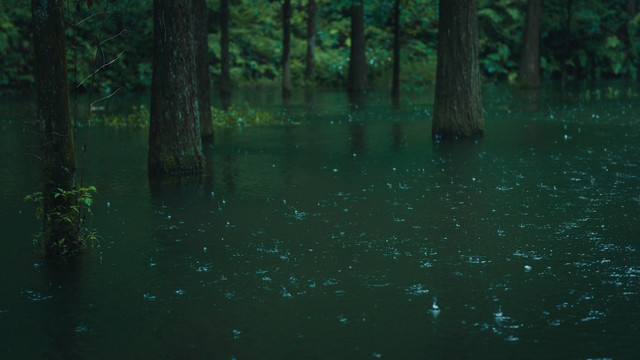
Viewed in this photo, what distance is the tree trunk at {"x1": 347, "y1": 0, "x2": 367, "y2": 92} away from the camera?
107 feet

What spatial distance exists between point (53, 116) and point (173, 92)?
467cm

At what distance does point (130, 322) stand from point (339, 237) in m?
3.17

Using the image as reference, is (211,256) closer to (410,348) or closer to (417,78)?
(410,348)

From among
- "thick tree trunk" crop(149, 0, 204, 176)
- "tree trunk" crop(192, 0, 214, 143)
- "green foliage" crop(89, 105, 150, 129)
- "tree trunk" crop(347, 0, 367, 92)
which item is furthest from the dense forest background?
"thick tree trunk" crop(149, 0, 204, 176)

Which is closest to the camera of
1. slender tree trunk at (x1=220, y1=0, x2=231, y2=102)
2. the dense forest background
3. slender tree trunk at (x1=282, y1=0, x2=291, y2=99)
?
slender tree trunk at (x1=220, y1=0, x2=231, y2=102)

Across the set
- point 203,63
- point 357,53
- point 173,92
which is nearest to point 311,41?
point 357,53

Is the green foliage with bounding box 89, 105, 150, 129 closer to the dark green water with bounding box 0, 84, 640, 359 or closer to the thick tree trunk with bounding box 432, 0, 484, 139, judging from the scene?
the dark green water with bounding box 0, 84, 640, 359

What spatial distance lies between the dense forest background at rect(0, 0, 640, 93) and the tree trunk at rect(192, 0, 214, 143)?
62.9 feet

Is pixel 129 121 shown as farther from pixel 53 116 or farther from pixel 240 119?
pixel 53 116

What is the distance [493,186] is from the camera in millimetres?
11680

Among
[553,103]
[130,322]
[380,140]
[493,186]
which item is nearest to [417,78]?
[553,103]

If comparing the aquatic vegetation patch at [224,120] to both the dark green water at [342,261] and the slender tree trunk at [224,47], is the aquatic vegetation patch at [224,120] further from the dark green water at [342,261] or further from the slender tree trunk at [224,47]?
the dark green water at [342,261]

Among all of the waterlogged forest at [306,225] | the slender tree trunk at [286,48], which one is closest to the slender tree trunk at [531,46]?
the slender tree trunk at [286,48]

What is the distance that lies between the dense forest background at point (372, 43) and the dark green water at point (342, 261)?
74.4ft
